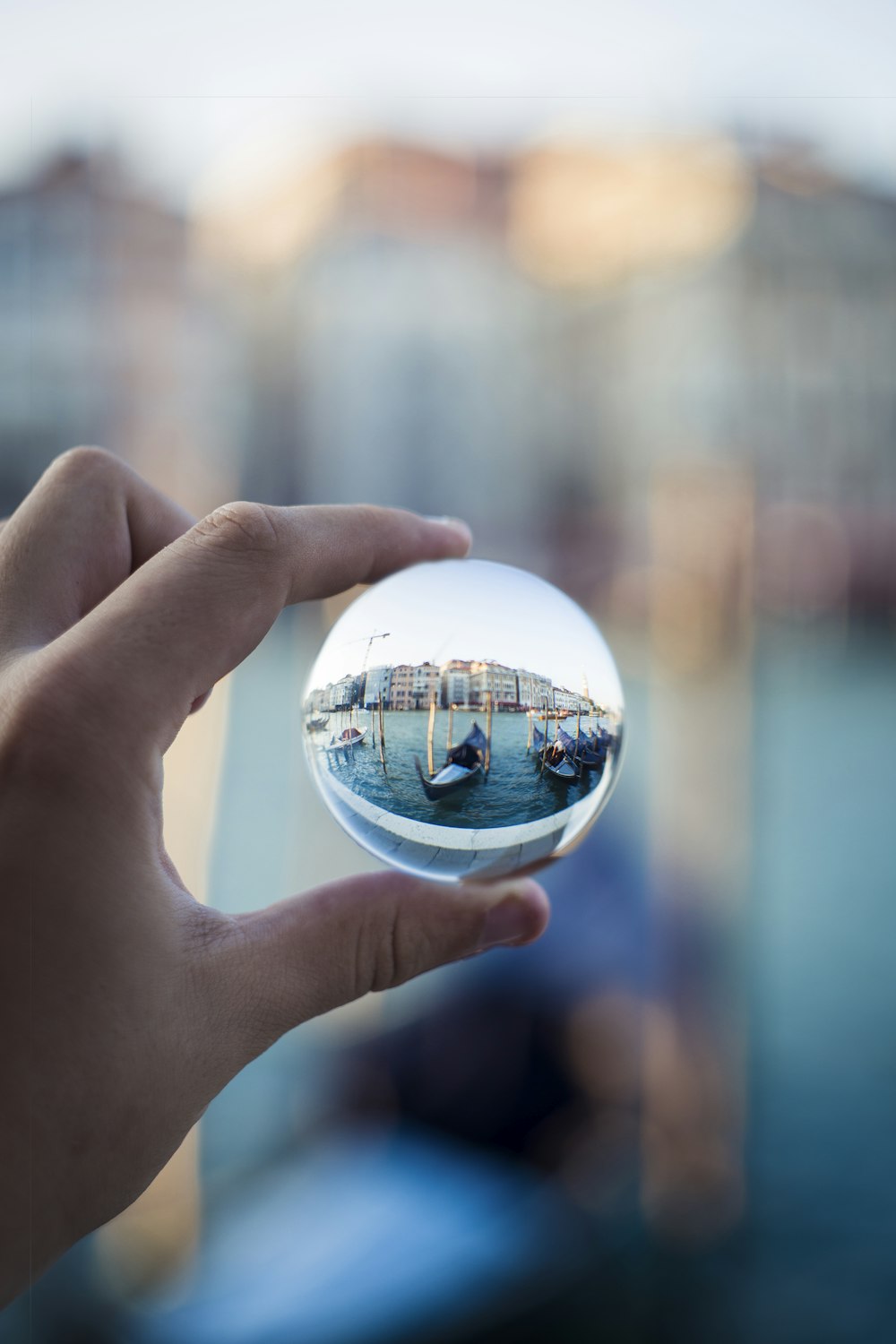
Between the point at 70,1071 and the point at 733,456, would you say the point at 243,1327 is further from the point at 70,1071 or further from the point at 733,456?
the point at 733,456

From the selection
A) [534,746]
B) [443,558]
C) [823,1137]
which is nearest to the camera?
[534,746]

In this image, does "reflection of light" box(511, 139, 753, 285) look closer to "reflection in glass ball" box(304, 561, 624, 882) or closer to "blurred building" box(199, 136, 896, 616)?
"blurred building" box(199, 136, 896, 616)

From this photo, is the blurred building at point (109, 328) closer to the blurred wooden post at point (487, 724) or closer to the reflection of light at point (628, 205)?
the reflection of light at point (628, 205)

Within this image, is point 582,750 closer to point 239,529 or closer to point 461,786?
point 461,786

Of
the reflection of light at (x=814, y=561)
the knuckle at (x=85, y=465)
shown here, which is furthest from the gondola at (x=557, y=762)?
the reflection of light at (x=814, y=561)

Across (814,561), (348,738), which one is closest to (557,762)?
(348,738)

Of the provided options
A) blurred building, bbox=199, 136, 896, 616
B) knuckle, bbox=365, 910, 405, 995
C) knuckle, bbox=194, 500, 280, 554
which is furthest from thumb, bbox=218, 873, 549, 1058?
blurred building, bbox=199, 136, 896, 616

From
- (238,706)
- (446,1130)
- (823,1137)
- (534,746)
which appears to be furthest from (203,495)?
(823,1137)
